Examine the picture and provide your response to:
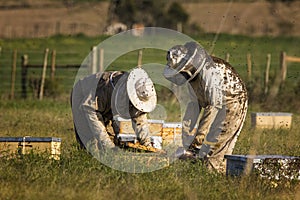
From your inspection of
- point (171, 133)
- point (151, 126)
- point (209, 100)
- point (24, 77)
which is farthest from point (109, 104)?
point (24, 77)

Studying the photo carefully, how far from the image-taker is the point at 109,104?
12.4 metres

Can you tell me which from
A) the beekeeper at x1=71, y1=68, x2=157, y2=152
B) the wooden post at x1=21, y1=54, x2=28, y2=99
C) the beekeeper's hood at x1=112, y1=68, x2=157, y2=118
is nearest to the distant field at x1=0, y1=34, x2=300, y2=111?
the wooden post at x1=21, y1=54, x2=28, y2=99

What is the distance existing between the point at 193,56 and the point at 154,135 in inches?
132

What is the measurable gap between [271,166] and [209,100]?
1.33m

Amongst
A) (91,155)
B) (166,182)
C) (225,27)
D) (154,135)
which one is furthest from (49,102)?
(225,27)

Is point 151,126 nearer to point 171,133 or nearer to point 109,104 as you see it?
point 171,133

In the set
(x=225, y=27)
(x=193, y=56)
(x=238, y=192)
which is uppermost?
(x=225, y=27)

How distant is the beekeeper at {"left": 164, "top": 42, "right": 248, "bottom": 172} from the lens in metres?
11.3

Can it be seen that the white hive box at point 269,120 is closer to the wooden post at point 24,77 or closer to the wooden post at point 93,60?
the wooden post at point 93,60

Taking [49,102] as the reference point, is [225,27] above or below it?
above

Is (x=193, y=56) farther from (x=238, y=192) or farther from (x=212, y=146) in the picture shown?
(x=238, y=192)

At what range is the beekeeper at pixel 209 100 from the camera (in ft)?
37.0

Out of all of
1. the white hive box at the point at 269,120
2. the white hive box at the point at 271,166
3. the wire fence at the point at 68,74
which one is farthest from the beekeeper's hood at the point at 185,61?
the wire fence at the point at 68,74

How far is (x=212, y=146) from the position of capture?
11703mm
